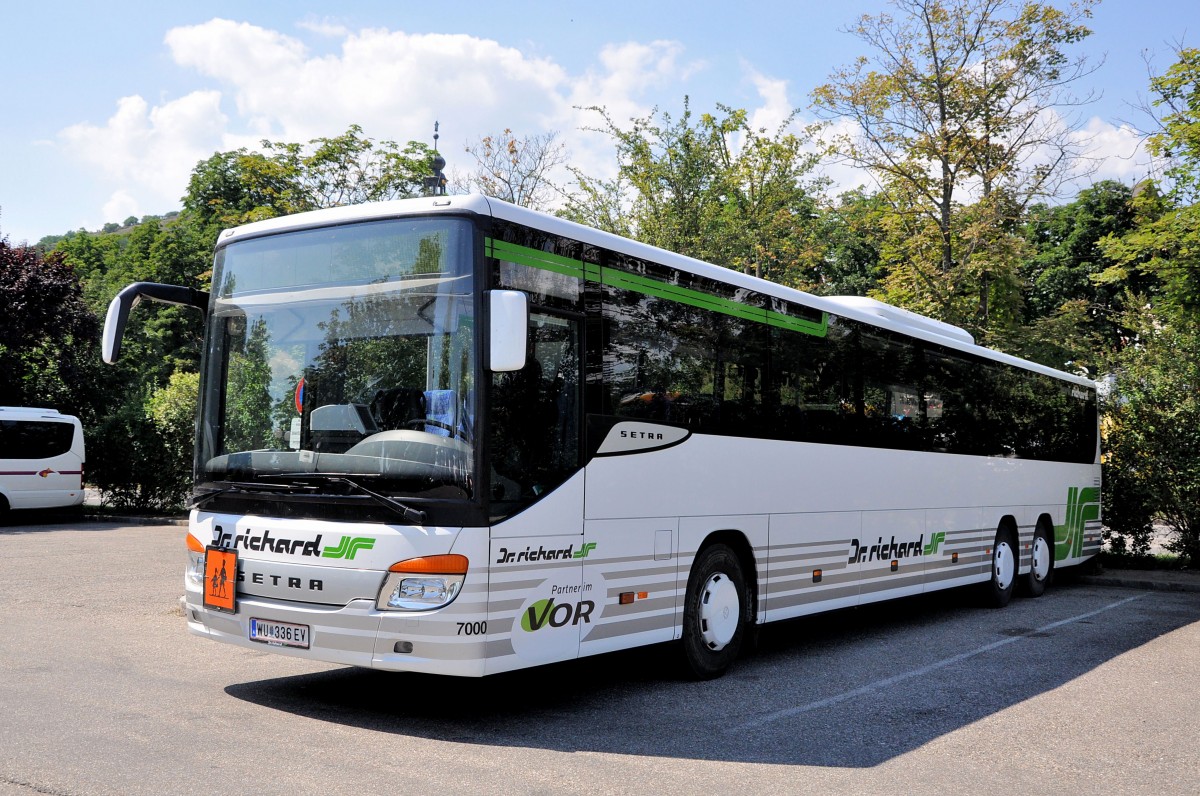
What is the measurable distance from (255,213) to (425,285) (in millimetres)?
11939

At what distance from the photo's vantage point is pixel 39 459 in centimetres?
2373

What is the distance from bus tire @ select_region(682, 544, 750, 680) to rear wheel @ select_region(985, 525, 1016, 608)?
6058mm

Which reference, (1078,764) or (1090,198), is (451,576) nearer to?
(1078,764)

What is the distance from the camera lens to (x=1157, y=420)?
17.5m

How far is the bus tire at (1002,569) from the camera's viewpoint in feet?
44.8

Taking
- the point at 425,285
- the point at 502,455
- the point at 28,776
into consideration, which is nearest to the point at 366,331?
the point at 425,285

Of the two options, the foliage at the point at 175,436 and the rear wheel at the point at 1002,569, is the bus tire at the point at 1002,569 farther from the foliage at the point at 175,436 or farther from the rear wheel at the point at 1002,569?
the foliage at the point at 175,436

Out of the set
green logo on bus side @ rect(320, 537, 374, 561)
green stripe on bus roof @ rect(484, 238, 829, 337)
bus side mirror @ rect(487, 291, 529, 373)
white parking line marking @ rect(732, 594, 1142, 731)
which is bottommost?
white parking line marking @ rect(732, 594, 1142, 731)

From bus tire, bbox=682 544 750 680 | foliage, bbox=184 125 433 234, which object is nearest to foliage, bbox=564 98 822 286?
foliage, bbox=184 125 433 234

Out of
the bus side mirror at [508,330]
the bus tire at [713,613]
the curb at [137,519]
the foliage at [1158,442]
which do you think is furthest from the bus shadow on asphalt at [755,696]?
the curb at [137,519]

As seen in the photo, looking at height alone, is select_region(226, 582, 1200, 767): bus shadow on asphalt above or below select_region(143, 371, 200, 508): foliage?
below

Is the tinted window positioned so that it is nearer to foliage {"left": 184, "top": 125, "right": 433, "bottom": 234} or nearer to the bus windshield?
foliage {"left": 184, "top": 125, "right": 433, "bottom": 234}

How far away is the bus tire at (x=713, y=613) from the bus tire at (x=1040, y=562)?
7596 millimetres

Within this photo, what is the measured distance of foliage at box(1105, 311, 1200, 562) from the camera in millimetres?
17172
